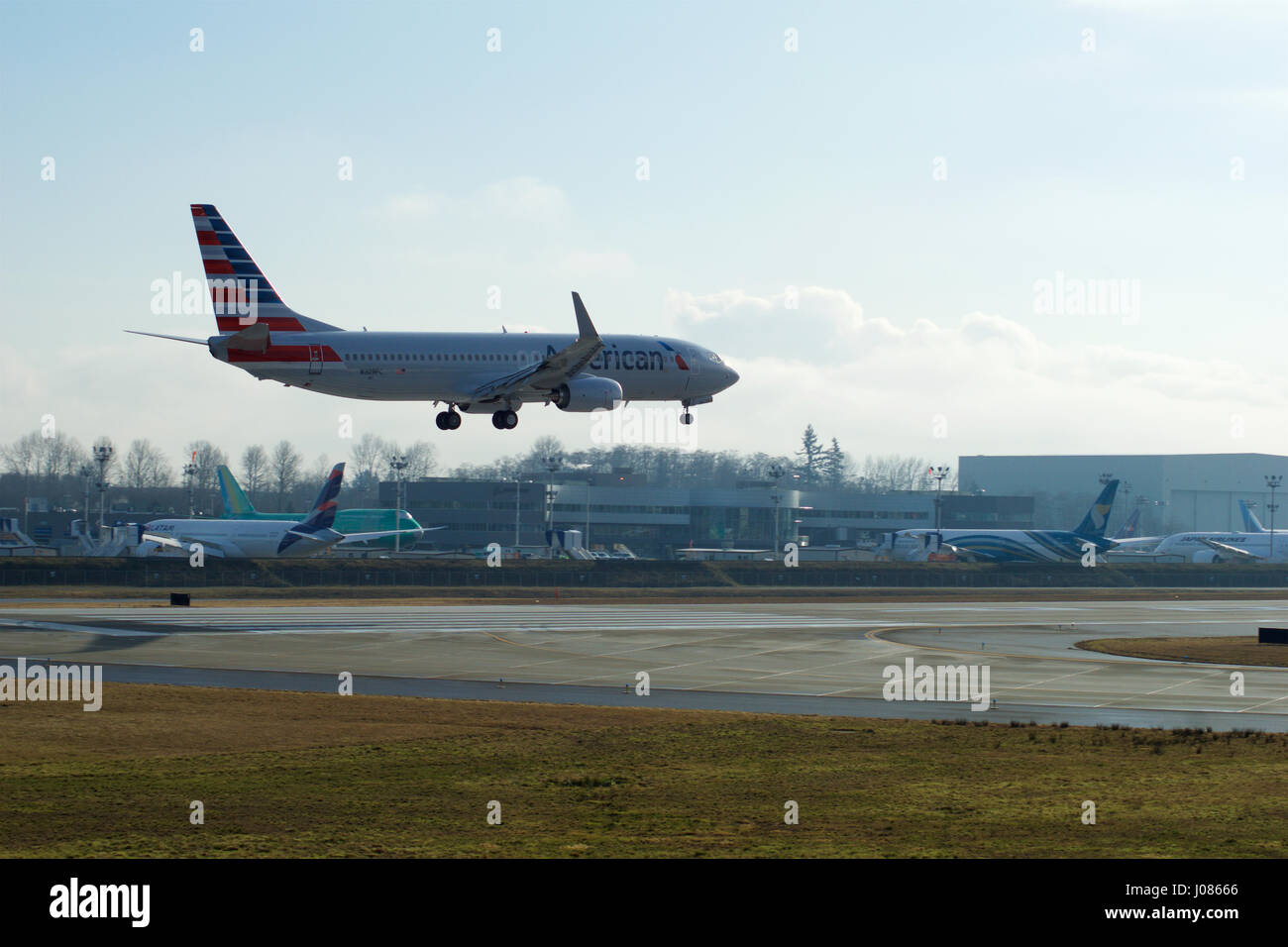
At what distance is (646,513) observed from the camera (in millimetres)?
177625

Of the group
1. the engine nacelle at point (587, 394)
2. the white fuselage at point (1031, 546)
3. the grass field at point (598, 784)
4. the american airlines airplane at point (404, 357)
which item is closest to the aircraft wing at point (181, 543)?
the american airlines airplane at point (404, 357)

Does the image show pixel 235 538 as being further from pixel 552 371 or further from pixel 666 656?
pixel 666 656

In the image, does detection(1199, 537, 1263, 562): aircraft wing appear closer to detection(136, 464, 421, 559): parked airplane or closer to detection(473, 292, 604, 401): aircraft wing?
detection(136, 464, 421, 559): parked airplane

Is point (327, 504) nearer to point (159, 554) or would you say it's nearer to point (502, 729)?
point (159, 554)

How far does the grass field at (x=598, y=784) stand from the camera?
17.0 metres

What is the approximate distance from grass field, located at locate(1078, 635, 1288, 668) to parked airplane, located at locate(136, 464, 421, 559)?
229 ft

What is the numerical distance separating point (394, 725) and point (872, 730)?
11.3 metres

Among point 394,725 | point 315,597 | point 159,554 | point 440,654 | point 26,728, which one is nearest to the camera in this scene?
point 26,728

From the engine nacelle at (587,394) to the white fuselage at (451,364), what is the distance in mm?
1259

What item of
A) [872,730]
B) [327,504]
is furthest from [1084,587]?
[872,730]

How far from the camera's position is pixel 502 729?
28.8 meters

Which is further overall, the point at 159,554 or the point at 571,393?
the point at 159,554

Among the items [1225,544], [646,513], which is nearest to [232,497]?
[646,513]
